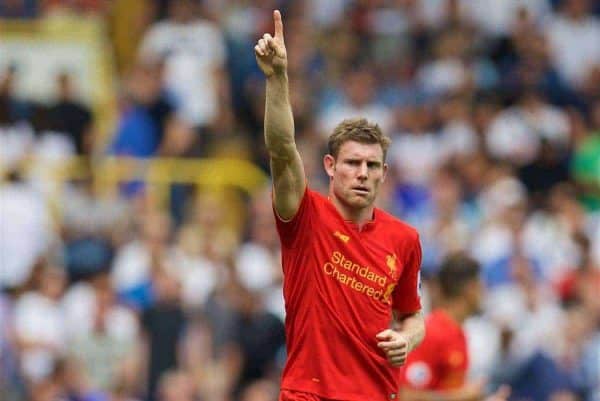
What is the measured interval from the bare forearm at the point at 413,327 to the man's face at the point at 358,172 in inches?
30.5

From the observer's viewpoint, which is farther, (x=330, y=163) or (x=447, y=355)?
(x=447, y=355)

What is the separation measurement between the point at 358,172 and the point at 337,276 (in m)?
0.51

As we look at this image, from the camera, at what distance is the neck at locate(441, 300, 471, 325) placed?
36.2 ft

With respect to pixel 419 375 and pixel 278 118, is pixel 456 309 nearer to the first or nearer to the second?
pixel 419 375

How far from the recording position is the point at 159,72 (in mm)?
18844

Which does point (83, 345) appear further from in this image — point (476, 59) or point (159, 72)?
point (476, 59)

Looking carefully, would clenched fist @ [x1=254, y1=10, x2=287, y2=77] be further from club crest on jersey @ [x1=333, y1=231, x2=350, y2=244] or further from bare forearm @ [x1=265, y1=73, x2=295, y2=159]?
club crest on jersey @ [x1=333, y1=231, x2=350, y2=244]

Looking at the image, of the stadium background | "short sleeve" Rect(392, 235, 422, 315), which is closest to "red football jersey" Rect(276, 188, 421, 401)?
"short sleeve" Rect(392, 235, 422, 315)

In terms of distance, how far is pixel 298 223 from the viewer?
864cm

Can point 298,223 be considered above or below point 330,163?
below

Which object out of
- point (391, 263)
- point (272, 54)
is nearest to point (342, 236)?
point (391, 263)

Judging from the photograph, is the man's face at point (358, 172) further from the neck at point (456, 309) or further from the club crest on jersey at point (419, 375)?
the neck at point (456, 309)

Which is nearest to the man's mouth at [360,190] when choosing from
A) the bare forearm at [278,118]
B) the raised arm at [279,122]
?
the raised arm at [279,122]

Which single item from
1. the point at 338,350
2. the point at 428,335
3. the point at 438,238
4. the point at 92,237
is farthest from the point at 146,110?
the point at 338,350
